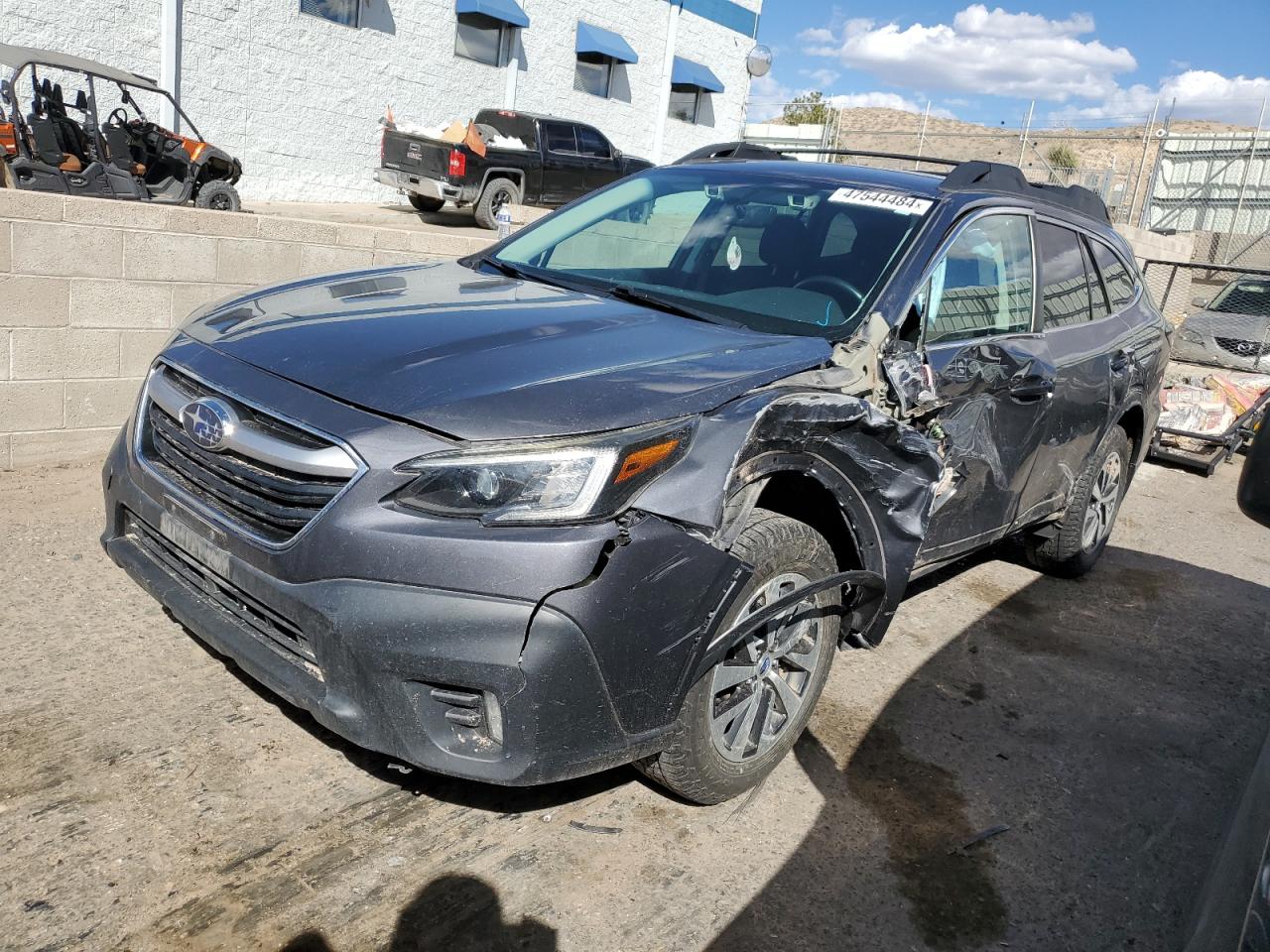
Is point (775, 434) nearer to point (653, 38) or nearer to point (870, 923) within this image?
point (870, 923)

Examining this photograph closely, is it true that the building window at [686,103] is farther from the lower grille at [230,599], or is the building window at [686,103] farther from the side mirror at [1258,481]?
the side mirror at [1258,481]

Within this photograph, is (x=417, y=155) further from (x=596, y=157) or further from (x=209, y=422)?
(x=209, y=422)

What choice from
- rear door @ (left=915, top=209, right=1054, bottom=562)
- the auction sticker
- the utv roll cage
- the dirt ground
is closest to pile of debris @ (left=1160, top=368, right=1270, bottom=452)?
the dirt ground

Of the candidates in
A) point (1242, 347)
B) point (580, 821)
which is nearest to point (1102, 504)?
point (580, 821)

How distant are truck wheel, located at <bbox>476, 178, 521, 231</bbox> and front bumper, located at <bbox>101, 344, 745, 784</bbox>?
1423 cm

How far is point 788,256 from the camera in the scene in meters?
3.69

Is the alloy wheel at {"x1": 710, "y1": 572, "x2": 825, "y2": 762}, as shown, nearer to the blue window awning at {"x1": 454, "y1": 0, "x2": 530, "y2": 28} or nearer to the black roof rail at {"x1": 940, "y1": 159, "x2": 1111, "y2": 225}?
the black roof rail at {"x1": 940, "y1": 159, "x2": 1111, "y2": 225}

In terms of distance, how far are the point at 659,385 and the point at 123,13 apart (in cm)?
1452

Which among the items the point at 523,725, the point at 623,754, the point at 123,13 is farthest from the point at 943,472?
the point at 123,13

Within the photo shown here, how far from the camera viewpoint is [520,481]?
238cm

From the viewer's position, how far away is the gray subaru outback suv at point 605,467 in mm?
2352

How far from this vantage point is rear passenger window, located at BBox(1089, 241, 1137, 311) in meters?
4.97

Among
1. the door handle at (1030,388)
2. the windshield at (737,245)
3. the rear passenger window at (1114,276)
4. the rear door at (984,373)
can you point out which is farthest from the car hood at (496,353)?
the rear passenger window at (1114,276)

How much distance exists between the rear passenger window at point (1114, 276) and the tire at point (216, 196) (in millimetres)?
10656
